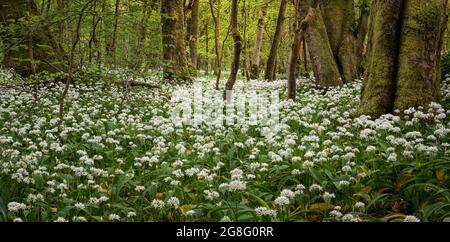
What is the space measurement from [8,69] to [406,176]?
13.3 meters

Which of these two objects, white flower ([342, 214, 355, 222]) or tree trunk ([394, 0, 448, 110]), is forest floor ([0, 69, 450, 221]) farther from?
tree trunk ([394, 0, 448, 110])

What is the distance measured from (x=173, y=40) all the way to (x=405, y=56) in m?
11.8

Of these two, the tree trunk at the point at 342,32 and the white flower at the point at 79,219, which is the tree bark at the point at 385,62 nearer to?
the white flower at the point at 79,219

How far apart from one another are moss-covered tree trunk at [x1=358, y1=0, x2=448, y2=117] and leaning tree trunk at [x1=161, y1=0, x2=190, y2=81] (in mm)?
10311

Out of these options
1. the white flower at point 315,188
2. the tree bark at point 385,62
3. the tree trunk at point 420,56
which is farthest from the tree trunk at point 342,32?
the white flower at point 315,188

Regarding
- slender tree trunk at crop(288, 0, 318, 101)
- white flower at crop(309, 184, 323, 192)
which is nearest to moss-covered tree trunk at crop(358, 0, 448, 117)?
slender tree trunk at crop(288, 0, 318, 101)

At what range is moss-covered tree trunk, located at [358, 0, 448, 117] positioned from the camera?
7.11 meters

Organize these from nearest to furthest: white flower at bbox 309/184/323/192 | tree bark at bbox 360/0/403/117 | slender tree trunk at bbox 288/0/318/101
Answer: white flower at bbox 309/184/323/192 → tree bark at bbox 360/0/403/117 → slender tree trunk at bbox 288/0/318/101

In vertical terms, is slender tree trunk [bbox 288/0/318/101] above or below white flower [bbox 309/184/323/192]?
above

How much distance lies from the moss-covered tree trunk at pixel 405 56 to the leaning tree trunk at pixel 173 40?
1031cm

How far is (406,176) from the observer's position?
15.0ft

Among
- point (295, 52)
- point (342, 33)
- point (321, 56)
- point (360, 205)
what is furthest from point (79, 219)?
point (342, 33)
